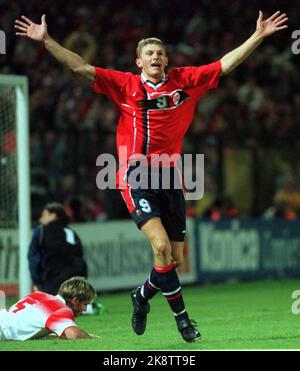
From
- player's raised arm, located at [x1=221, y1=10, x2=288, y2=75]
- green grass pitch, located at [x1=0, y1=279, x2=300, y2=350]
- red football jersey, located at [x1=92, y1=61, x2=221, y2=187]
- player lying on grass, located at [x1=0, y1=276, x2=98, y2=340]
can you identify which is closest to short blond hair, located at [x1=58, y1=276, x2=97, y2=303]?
player lying on grass, located at [x1=0, y1=276, x2=98, y2=340]

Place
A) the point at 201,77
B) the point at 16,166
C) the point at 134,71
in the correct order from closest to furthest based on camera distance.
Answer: the point at 201,77 → the point at 16,166 → the point at 134,71

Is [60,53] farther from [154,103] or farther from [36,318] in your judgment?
[36,318]

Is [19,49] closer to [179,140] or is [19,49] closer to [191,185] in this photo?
[191,185]

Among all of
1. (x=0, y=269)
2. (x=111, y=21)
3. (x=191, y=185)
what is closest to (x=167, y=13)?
(x=111, y=21)

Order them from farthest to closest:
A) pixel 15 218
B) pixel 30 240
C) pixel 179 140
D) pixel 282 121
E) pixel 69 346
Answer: pixel 282 121 → pixel 15 218 → pixel 30 240 → pixel 179 140 → pixel 69 346

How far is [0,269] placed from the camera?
51.3ft

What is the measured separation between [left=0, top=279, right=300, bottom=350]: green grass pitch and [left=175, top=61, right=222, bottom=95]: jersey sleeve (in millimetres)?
2231

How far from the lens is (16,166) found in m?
14.7

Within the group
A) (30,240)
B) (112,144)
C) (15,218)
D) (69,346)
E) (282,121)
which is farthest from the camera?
(282,121)

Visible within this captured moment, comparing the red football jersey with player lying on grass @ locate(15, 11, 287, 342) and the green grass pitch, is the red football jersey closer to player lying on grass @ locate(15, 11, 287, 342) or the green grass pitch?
player lying on grass @ locate(15, 11, 287, 342)

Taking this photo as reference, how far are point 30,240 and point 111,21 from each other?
32.8 feet

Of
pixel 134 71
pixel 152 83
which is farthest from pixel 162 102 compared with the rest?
pixel 134 71

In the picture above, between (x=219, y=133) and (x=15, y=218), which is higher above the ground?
(x=219, y=133)

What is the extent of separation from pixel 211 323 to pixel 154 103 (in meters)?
3.07
